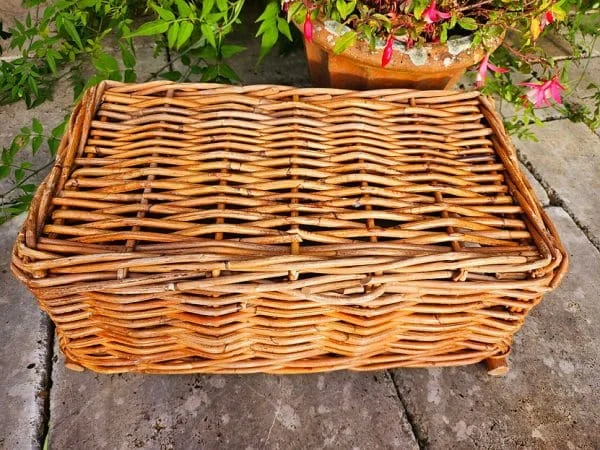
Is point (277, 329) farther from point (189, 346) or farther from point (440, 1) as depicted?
point (440, 1)

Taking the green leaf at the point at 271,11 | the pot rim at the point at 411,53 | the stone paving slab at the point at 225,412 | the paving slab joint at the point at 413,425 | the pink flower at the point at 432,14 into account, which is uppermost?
the pink flower at the point at 432,14

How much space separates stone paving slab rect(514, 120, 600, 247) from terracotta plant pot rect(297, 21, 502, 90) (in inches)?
24.7

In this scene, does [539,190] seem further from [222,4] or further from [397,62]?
[222,4]

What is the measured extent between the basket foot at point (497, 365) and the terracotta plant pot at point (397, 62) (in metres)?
0.74

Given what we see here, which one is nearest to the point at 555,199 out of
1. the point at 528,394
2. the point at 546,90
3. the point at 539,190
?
the point at 539,190

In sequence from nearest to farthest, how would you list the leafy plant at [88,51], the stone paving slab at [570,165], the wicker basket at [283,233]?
the wicker basket at [283,233] < the leafy plant at [88,51] < the stone paving slab at [570,165]

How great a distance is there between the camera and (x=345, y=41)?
1278mm

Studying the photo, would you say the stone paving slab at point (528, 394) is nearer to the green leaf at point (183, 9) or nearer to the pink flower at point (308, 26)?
the pink flower at point (308, 26)

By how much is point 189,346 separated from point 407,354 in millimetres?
506

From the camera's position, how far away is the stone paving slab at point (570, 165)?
5.89 feet

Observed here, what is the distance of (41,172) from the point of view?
1740 millimetres

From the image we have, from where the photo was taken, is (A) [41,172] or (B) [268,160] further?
(A) [41,172]

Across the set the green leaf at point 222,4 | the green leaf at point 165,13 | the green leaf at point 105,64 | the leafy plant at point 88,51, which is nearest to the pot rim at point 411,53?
the leafy plant at point 88,51

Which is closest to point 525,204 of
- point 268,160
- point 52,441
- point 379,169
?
point 379,169
